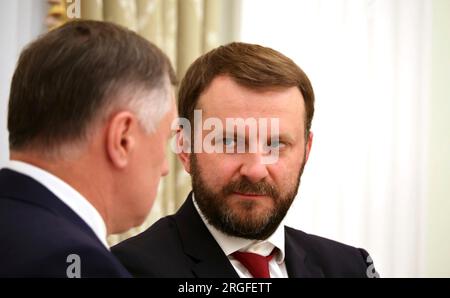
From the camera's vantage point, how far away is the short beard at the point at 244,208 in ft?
3.65

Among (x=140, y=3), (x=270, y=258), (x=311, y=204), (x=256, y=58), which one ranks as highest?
(x=140, y=3)

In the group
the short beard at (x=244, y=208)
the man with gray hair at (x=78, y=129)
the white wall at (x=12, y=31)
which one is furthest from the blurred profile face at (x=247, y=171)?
the white wall at (x=12, y=31)

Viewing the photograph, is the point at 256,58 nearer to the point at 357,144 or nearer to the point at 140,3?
the point at 140,3

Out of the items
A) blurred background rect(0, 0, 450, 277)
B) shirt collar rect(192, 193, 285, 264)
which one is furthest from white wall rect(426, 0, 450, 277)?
shirt collar rect(192, 193, 285, 264)

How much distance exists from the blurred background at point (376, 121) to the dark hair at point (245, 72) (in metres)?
1.06

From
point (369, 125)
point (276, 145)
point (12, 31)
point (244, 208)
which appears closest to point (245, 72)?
point (276, 145)

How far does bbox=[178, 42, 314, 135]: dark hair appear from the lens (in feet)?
3.72

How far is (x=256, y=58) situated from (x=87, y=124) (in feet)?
1.51

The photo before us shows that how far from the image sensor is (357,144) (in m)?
2.37

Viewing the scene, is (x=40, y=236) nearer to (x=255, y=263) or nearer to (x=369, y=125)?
(x=255, y=263)

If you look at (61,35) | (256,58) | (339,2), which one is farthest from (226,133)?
(339,2)

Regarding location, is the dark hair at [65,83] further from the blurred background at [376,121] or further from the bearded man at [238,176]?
the blurred background at [376,121]
